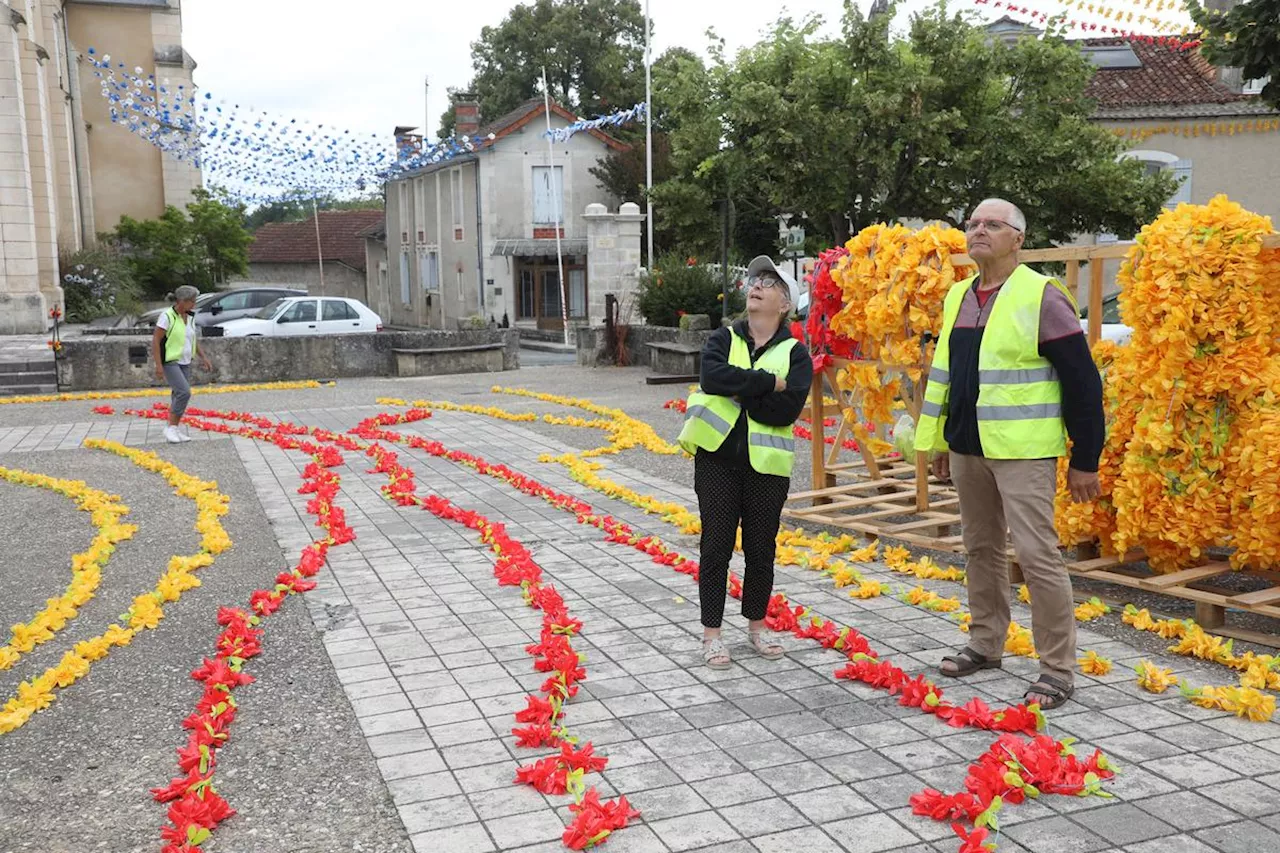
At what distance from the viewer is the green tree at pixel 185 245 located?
Result: 37.0 meters

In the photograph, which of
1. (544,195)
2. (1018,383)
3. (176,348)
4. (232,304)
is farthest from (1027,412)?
(544,195)

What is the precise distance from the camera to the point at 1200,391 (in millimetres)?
5992

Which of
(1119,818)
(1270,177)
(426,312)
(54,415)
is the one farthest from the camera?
(426,312)

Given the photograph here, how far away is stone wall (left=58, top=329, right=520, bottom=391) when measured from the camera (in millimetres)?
19562

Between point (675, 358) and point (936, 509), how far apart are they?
40.5 ft

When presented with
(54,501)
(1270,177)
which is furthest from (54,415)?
(1270,177)

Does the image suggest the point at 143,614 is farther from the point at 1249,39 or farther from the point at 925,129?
the point at 925,129

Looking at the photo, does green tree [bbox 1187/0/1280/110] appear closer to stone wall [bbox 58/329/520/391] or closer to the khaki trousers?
the khaki trousers

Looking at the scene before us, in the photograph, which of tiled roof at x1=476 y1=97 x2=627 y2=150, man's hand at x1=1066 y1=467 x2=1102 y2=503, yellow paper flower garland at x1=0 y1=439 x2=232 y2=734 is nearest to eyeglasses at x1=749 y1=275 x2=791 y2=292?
man's hand at x1=1066 y1=467 x2=1102 y2=503

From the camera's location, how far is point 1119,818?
12.4 feet

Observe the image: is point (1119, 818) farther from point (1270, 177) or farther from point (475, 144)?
point (475, 144)

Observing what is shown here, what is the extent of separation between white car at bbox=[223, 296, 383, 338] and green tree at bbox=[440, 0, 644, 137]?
36.7 metres

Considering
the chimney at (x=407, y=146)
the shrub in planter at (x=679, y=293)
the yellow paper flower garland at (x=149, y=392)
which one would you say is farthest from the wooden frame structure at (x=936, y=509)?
the chimney at (x=407, y=146)

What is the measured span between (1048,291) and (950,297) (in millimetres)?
497
